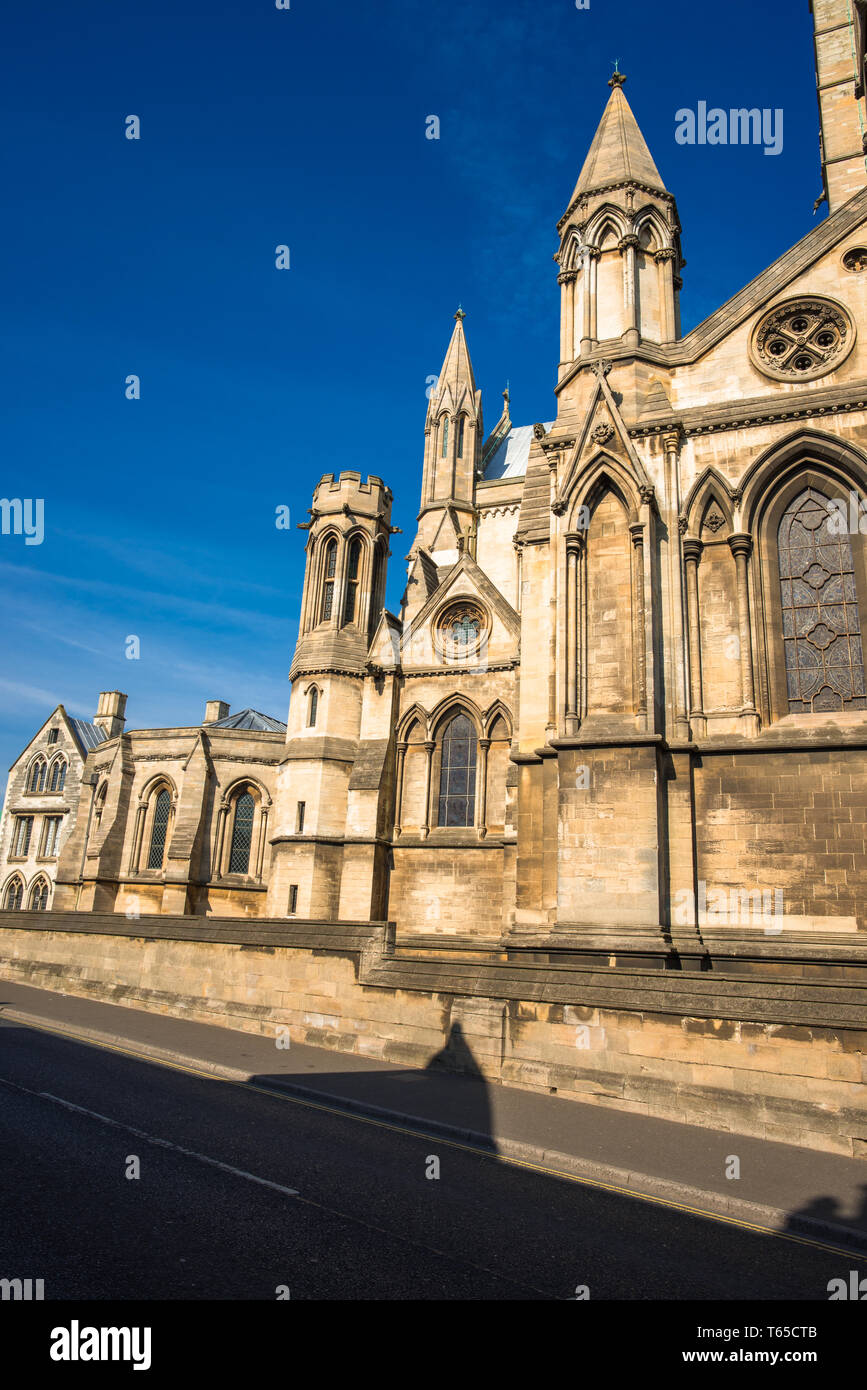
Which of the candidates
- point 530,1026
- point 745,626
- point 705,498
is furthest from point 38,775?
point 530,1026

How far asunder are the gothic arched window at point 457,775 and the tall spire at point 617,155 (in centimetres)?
1300

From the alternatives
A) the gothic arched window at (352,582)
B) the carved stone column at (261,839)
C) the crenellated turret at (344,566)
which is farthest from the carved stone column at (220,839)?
the gothic arched window at (352,582)

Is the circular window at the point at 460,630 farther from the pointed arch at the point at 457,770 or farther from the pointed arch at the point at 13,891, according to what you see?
the pointed arch at the point at 13,891

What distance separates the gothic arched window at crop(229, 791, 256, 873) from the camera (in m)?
31.0

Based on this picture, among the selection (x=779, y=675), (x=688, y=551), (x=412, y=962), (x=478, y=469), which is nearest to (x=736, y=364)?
(x=688, y=551)

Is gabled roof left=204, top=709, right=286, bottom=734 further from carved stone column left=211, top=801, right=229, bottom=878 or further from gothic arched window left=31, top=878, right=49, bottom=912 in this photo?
gothic arched window left=31, top=878, right=49, bottom=912

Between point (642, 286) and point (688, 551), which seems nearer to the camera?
point (688, 551)

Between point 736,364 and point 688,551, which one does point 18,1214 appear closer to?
point 688,551

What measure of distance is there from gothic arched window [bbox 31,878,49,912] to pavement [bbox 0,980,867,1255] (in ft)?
112

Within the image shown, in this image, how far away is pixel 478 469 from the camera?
42031mm

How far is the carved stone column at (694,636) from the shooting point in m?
14.7

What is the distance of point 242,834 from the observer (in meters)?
31.4
